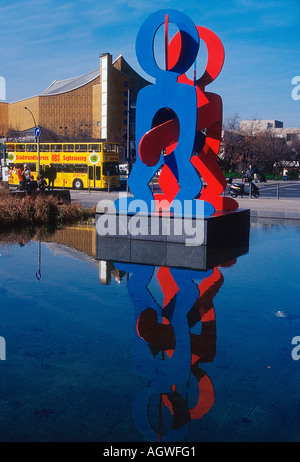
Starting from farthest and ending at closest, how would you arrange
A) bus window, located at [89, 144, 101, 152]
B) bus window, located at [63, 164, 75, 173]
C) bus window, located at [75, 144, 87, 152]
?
bus window, located at [63, 164, 75, 173] → bus window, located at [75, 144, 87, 152] → bus window, located at [89, 144, 101, 152]

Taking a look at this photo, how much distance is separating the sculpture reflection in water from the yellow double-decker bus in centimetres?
2488

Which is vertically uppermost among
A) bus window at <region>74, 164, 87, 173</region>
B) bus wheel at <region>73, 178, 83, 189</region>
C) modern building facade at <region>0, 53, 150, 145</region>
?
modern building facade at <region>0, 53, 150, 145</region>

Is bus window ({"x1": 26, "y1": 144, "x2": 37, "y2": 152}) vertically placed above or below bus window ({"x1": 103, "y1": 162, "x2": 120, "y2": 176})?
above

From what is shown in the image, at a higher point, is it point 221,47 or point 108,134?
point 108,134

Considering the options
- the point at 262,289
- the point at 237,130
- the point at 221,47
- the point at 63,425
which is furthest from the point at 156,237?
the point at 237,130

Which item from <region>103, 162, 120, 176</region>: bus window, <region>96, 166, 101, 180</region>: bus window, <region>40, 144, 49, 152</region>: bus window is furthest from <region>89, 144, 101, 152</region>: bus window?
<region>40, 144, 49, 152</region>: bus window

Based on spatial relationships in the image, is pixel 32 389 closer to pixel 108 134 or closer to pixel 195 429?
pixel 195 429

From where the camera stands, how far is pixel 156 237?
36.1 feet

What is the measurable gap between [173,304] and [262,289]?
161 cm

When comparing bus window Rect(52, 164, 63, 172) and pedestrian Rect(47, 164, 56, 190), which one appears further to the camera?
bus window Rect(52, 164, 63, 172)

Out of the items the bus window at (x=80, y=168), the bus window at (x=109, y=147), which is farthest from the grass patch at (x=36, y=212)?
the bus window at (x=80, y=168)

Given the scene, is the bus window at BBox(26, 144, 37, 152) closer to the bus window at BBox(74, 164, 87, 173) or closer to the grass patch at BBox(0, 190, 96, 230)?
the bus window at BBox(74, 164, 87, 173)

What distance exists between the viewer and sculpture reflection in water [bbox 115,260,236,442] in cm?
376

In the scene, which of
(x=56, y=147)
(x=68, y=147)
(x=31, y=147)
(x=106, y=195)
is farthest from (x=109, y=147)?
(x=106, y=195)
